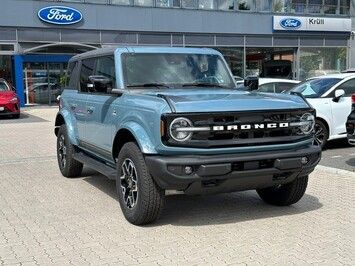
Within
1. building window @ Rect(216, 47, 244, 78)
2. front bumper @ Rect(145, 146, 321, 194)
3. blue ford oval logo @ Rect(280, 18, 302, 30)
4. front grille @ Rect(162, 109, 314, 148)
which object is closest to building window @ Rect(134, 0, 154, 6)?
building window @ Rect(216, 47, 244, 78)

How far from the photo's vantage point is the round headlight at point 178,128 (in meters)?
4.85

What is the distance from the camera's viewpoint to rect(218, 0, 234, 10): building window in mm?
29484

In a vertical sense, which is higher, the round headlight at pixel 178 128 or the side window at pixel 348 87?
the side window at pixel 348 87

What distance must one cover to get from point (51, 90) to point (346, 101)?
19.4 m

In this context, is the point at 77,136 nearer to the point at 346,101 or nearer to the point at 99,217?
the point at 99,217

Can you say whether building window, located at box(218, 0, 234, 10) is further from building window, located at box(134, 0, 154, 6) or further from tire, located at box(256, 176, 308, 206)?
tire, located at box(256, 176, 308, 206)

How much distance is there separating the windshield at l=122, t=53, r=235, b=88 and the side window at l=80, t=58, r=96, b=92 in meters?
1.08

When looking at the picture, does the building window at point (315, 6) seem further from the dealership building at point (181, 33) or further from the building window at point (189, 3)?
the building window at point (189, 3)

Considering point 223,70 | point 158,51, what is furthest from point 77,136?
point 223,70

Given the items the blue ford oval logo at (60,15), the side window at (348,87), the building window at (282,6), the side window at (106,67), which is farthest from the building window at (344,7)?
the side window at (106,67)

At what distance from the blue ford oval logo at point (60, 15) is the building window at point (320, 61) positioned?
1476 centimetres

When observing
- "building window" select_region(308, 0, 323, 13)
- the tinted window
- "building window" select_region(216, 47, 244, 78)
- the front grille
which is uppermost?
"building window" select_region(308, 0, 323, 13)

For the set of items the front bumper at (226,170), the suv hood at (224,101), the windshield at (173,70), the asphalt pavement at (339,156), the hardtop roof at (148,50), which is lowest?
the asphalt pavement at (339,156)

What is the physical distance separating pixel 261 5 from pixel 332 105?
21715mm
